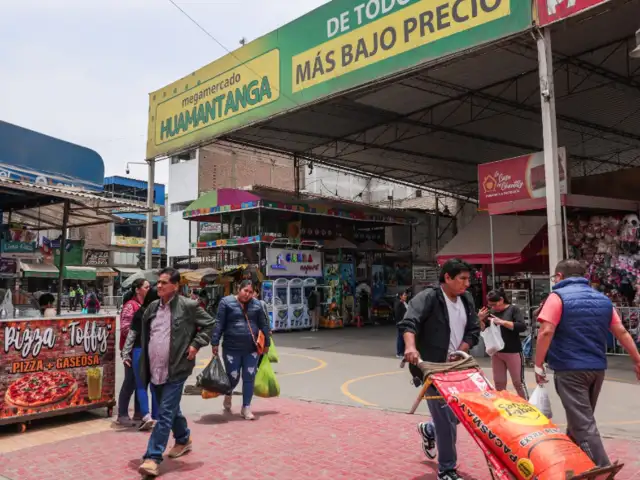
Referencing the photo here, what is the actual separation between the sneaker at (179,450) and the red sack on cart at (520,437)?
280 centimetres

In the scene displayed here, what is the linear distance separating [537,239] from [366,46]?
672 cm

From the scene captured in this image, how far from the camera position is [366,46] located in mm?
12906

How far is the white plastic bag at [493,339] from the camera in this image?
646cm

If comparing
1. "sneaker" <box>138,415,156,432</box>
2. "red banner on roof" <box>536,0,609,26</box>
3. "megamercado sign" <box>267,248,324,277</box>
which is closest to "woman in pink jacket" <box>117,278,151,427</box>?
"sneaker" <box>138,415,156,432</box>

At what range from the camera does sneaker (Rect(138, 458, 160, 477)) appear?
444 cm

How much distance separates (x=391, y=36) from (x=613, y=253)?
22.8ft

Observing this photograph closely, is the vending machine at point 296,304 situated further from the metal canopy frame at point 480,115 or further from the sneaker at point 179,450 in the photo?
the sneaker at point 179,450

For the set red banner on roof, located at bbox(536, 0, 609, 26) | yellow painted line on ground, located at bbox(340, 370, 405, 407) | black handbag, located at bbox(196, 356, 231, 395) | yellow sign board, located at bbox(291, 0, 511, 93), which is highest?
yellow sign board, located at bbox(291, 0, 511, 93)

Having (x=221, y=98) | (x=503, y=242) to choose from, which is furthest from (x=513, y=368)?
(x=221, y=98)

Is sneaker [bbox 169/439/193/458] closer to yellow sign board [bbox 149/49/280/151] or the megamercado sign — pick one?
→ yellow sign board [bbox 149/49/280/151]

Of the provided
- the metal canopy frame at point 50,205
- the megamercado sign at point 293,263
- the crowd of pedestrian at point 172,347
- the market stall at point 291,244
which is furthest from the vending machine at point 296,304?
the crowd of pedestrian at point 172,347

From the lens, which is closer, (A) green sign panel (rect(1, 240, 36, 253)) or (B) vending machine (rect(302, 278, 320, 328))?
(A) green sign panel (rect(1, 240, 36, 253))

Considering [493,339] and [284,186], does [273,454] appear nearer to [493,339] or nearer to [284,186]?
[493,339]

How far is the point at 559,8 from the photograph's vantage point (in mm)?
9898
